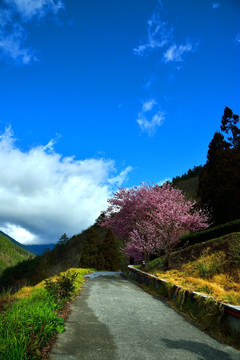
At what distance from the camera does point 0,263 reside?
580 ft

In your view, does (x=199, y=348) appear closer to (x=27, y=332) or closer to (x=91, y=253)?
(x=27, y=332)

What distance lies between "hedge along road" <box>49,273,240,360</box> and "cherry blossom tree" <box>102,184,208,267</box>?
757 cm

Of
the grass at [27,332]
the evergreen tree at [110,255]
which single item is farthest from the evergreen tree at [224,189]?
the evergreen tree at [110,255]

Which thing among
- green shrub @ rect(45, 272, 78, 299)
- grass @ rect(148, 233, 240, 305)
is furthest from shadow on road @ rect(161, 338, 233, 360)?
green shrub @ rect(45, 272, 78, 299)

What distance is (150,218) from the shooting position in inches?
762

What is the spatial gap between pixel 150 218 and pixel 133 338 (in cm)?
1484

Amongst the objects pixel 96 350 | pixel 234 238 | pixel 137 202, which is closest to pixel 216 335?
pixel 96 350

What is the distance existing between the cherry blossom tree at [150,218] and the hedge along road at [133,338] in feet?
24.9

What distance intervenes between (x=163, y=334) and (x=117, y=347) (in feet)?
4.05

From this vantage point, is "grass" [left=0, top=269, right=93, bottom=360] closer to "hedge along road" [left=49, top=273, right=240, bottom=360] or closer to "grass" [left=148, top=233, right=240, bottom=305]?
"hedge along road" [left=49, top=273, right=240, bottom=360]

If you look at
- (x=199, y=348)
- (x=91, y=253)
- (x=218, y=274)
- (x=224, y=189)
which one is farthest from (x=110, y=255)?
(x=199, y=348)

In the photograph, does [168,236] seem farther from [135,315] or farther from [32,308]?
[32,308]

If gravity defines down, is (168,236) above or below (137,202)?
below

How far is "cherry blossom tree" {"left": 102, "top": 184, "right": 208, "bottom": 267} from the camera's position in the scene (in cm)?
1444
